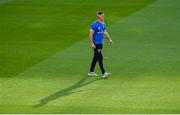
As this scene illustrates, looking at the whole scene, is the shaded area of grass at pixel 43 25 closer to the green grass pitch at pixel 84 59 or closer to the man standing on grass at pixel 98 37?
the green grass pitch at pixel 84 59

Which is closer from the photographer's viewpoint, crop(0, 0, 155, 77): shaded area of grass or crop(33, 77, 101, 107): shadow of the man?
crop(33, 77, 101, 107): shadow of the man

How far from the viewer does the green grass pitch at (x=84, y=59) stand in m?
19.0

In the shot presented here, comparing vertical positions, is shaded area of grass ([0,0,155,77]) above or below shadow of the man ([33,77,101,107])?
above

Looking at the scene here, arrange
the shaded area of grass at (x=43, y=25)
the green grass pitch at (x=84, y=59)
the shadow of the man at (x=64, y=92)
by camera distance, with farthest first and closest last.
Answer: the shaded area of grass at (x=43, y=25)
the shadow of the man at (x=64, y=92)
the green grass pitch at (x=84, y=59)

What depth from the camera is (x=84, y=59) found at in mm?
24672

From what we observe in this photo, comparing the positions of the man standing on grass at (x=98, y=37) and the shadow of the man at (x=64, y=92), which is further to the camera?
the man standing on grass at (x=98, y=37)

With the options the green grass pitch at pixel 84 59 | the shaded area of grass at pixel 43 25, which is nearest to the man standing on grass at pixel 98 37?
the green grass pitch at pixel 84 59

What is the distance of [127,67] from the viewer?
918 inches

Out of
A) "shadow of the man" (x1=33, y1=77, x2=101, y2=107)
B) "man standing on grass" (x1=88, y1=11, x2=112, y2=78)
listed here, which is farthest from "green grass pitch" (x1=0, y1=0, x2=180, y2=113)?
"man standing on grass" (x1=88, y1=11, x2=112, y2=78)

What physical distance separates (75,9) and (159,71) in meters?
14.8

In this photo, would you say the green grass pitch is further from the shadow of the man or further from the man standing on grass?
the man standing on grass

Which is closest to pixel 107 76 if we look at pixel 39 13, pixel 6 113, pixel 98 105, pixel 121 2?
pixel 98 105

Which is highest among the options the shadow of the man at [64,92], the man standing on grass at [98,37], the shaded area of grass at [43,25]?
the man standing on grass at [98,37]

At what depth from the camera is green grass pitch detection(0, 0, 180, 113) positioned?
749 inches
